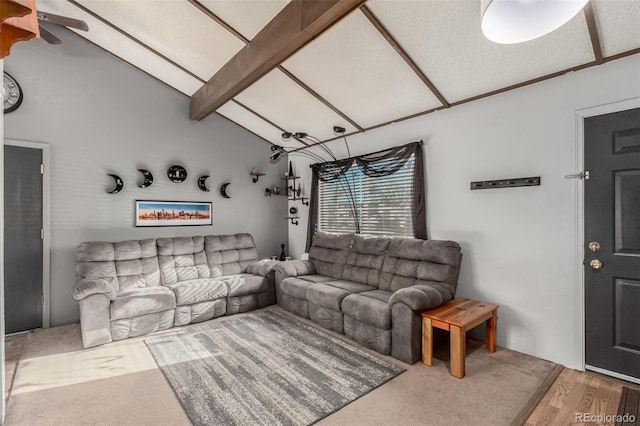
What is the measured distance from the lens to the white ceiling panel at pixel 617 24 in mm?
2037

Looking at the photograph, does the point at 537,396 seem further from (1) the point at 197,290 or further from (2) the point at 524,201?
(1) the point at 197,290

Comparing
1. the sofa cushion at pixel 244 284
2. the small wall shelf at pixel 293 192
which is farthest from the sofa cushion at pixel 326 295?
the small wall shelf at pixel 293 192

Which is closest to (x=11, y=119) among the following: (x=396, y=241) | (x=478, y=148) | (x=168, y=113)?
(x=168, y=113)

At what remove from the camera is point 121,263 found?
366 centimetres

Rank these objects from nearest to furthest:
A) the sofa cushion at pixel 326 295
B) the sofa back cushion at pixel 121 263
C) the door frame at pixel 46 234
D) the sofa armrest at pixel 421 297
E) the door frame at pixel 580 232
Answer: the door frame at pixel 580 232
the sofa armrest at pixel 421 297
the sofa cushion at pixel 326 295
the sofa back cushion at pixel 121 263
the door frame at pixel 46 234

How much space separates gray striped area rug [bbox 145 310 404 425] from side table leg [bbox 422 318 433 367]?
0.93ft

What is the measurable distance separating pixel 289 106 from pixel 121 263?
9.48 feet

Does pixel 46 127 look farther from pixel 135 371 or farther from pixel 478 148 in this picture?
pixel 478 148

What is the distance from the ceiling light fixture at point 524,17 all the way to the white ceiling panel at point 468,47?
1156 millimetres

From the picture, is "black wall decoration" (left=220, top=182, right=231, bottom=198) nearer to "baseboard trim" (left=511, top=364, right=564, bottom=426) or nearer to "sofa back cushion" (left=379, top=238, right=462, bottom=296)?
"sofa back cushion" (left=379, top=238, right=462, bottom=296)

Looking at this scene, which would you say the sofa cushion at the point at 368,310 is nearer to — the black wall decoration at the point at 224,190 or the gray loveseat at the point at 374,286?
the gray loveseat at the point at 374,286

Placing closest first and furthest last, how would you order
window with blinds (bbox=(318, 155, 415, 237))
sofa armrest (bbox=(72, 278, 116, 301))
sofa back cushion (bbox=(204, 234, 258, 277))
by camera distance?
sofa armrest (bbox=(72, 278, 116, 301))
window with blinds (bbox=(318, 155, 415, 237))
sofa back cushion (bbox=(204, 234, 258, 277))

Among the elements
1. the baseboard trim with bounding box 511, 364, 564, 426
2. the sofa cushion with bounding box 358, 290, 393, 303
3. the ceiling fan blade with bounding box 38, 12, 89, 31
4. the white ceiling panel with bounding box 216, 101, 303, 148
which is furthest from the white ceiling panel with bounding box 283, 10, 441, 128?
the baseboard trim with bounding box 511, 364, 564, 426

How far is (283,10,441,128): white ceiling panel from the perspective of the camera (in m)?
2.77
